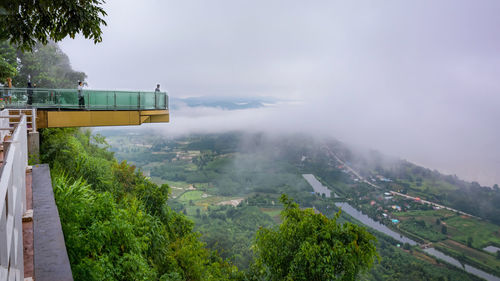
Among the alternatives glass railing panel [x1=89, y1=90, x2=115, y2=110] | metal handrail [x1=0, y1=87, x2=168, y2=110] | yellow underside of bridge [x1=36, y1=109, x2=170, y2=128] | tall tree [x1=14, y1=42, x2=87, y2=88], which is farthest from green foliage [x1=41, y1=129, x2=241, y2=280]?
tall tree [x1=14, y1=42, x2=87, y2=88]

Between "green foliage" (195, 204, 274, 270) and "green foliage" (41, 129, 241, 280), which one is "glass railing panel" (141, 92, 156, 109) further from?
"green foliage" (195, 204, 274, 270)

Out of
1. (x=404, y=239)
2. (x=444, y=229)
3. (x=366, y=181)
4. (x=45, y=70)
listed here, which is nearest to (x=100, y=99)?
(x=45, y=70)

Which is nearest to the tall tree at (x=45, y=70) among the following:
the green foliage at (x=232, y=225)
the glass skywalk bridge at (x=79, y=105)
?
the glass skywalk bridge at (x=79, y=105)

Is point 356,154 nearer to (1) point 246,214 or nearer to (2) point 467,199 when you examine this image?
(2) point 467,199

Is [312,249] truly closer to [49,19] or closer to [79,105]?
[49,19]

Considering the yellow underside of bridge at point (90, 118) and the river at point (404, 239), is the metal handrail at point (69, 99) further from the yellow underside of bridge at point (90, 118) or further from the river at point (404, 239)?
the river at point (404, 239)
